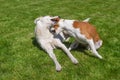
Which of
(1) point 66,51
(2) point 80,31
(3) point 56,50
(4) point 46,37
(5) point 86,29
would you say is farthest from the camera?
(3) point 56,50

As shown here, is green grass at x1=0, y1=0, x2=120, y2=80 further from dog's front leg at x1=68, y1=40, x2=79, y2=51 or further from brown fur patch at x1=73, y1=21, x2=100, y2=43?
brown fur patch at x1=73, y1=21, x2=100, y2=43

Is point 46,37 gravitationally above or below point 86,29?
below

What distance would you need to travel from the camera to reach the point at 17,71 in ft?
24.3

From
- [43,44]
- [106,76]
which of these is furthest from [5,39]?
[106,76]

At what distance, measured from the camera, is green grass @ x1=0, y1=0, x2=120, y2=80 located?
713cm

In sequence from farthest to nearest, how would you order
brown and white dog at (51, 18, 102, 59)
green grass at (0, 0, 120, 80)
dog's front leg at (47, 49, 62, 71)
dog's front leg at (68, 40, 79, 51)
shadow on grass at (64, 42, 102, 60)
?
dog's front leg at (68, 40, 79, 51) < shadow on grass at (64, 42, 102, 60) < brown and white dog at (51, 18, 102, 59) < dog's front leg at (47, 49, 62, 71) < green grass at (0, 0, 120, 80)

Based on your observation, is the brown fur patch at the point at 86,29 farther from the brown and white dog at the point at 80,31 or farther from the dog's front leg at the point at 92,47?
the dog's front leg at the point at 92,47

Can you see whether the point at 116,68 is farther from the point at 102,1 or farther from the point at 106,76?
the point at 102,1

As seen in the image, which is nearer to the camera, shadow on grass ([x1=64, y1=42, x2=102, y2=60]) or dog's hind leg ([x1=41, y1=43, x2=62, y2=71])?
dog's hind leg ([x1=41, y1=43, x2=62, y2=71])

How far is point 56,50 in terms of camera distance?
8336 mm

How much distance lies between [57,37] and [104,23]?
10.5 ft

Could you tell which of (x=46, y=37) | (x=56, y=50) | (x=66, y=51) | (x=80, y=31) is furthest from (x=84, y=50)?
(x=46, y=37)

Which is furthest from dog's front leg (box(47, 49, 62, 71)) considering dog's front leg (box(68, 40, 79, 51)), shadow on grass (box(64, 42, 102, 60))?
shadow on grass (box(64, 42, 102, 60))

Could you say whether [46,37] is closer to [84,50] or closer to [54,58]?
[54,58]
